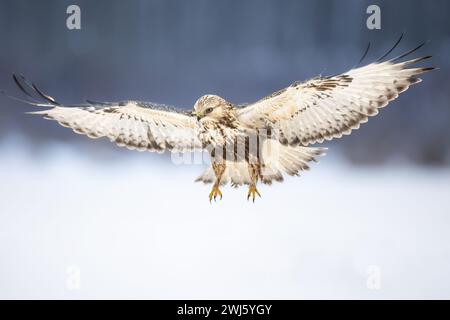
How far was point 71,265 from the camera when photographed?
71.2 inches

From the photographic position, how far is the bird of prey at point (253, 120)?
1.61 metres

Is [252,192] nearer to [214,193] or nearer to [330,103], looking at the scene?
[214,193]

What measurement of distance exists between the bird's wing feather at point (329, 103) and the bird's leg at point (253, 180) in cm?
13

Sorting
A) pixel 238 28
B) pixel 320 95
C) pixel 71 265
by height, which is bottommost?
pixel 71 265

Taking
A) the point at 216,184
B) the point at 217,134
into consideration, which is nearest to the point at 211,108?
the point at 217,134

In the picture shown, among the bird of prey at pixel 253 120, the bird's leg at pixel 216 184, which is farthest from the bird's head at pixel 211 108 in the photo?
the bird's leg at pixel 216 184

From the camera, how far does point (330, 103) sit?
1.65 meters

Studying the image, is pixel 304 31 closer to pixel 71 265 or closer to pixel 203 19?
pixel 203 19

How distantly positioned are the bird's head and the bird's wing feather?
0.17ft

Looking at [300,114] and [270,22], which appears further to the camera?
[270,22]

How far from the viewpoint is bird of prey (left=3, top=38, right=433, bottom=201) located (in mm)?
1613

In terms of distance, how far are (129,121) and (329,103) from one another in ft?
2.11

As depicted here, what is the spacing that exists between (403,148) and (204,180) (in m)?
0.67
